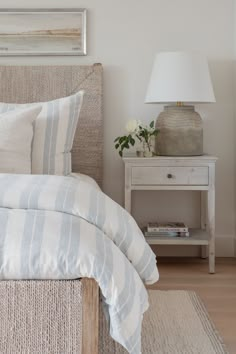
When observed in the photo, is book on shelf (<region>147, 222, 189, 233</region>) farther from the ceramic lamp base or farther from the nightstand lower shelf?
the ceramic lamp base

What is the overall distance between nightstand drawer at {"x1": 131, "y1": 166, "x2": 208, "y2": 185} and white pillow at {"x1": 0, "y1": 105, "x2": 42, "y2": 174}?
0.76m

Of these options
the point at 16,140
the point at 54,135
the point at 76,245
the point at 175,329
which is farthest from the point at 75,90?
the point at 76,245

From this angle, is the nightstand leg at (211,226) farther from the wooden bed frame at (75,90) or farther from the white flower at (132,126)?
the wooden bed frame at (75,90)

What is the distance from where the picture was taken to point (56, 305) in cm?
178

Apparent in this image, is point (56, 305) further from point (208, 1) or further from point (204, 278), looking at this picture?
point (208, 1)

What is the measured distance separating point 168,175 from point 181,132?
283mm

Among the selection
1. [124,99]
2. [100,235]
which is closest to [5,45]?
[124,99]

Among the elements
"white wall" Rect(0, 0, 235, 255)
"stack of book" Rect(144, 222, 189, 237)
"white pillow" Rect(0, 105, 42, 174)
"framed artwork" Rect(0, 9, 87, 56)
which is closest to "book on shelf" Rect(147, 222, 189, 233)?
"stack of book" Rect(144, 222, 189, 237)

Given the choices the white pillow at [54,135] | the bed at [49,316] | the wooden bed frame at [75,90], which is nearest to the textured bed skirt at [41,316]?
the bed at [49,316]

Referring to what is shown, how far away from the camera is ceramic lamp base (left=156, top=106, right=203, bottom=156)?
3.62m

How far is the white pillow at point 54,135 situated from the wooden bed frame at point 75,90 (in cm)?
44

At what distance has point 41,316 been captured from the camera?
5.83ft

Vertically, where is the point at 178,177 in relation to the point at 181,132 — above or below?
below

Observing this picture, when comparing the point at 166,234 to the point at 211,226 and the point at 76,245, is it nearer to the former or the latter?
the point at 211,226
